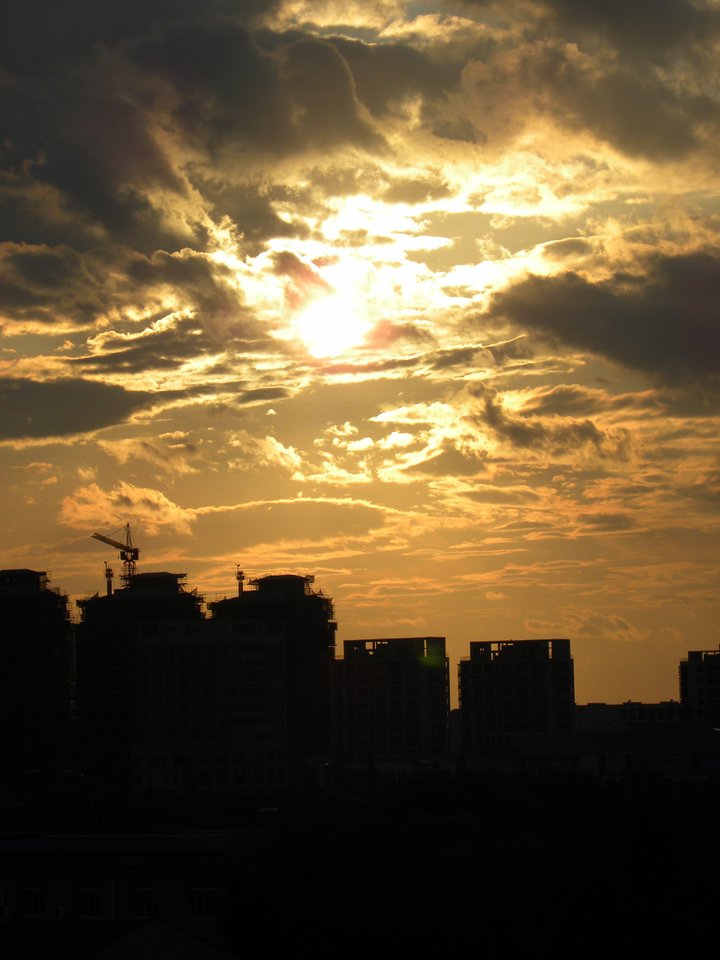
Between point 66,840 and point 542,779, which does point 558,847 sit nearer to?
point 542,779

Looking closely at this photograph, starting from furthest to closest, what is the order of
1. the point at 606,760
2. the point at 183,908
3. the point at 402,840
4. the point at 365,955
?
1. the point at 606,760
2. the point at 183,908
3. the point at 402,840
4. the point at 365,955

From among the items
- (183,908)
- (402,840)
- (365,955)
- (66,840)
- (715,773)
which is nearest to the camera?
(365,955)

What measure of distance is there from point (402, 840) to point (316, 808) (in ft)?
14.7

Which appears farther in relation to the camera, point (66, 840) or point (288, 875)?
point (66, 840)

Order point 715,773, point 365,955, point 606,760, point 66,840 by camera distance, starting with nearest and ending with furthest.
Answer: point 365,955, point 66,840, point 715,773, point 606,760

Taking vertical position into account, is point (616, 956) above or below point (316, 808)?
below

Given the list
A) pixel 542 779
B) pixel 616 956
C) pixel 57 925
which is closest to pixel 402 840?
pixel 616 956

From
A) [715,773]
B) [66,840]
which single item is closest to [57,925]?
[66,840]

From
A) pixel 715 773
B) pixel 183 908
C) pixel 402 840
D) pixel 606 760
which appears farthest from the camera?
pixel 606 760

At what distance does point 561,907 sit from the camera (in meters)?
52.6

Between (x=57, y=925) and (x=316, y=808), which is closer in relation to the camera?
(x=316, y=808)

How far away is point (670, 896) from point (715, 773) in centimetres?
9949

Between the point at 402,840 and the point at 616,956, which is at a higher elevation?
the point at 402,840

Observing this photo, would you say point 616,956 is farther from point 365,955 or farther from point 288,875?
point 288,875
